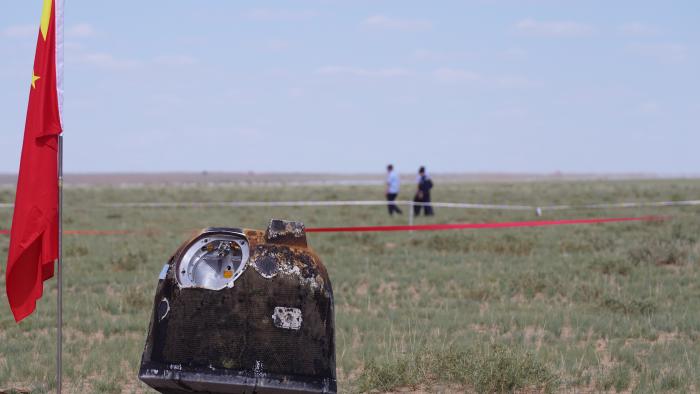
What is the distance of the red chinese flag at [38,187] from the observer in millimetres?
5629

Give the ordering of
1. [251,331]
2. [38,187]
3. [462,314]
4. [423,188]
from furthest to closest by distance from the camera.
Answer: [423,188]
[462,314]
[38,187]
[251,331]

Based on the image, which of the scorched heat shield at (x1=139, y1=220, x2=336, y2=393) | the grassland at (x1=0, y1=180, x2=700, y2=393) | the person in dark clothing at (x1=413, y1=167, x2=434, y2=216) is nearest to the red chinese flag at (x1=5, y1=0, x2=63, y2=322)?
the grassland at (x1=0, y1=180, x2=700, y2=393)

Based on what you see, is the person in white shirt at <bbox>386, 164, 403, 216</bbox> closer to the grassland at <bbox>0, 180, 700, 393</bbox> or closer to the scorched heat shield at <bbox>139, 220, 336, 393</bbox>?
the grassland at <bbox>0, 180, 700, 393</bbox>

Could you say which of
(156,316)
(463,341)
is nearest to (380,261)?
(463,341)

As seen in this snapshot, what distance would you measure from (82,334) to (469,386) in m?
4.28

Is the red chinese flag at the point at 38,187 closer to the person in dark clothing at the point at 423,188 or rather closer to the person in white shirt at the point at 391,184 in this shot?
the person in dark clothing at the point at 423,188

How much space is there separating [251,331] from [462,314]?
5886 millimetres

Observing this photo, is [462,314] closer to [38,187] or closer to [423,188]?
[38,187]

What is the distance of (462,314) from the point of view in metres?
9.88

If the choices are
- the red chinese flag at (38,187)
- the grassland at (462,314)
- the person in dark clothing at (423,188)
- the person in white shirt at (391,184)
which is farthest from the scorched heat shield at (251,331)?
the person in white shirt at (391,184)

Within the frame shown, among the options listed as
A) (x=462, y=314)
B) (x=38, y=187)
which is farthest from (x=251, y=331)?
(x=462, y=314)

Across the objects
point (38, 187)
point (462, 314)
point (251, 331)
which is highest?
point (38, 187)

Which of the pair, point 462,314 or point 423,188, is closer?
point 462,314

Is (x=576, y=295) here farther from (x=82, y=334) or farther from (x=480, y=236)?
(x=480, y=236)
